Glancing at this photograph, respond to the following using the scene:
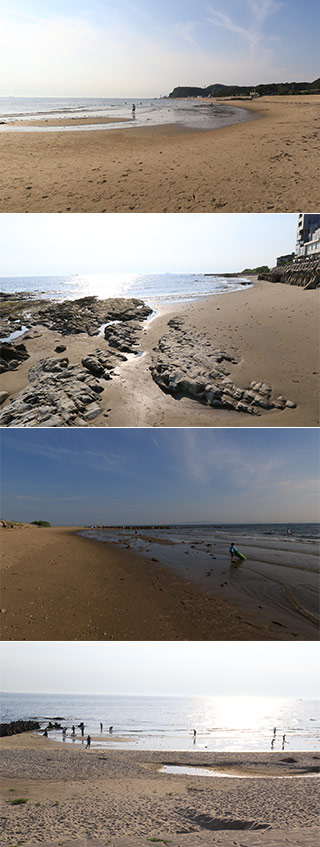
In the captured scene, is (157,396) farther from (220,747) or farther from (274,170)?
(220,747)

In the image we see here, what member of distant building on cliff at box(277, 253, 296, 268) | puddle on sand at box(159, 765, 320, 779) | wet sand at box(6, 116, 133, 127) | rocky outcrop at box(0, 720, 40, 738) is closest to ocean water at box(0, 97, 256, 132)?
wet sand at box(6, 116, 133, 127)

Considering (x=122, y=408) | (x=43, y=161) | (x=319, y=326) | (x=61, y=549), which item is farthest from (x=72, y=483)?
(x=43, y=161)

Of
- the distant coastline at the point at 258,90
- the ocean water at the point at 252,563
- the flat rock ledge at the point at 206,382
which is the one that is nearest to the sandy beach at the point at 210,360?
the flat rock ledge at the point at 206,382

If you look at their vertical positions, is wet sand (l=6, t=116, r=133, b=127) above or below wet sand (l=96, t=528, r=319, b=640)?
above

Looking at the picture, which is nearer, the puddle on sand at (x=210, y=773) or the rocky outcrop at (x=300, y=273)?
the rocky outcrop at (x=300, y=273)

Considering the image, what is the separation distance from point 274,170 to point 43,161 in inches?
140

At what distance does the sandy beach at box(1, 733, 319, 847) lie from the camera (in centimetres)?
556

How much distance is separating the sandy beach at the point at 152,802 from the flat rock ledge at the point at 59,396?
16.0 ft

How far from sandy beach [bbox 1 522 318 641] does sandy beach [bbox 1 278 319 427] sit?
1880 mm

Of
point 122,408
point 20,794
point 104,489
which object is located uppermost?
point 122,408

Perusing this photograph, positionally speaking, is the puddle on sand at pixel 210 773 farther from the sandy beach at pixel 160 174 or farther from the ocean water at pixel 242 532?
the sandy beach at pixel 160 174

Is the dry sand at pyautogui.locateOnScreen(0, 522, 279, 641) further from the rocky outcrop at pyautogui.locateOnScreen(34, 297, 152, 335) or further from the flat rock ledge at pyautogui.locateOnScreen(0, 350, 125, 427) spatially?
the rocky outcrop at pyautogui.locateOnScreen(34, 297, 152, 335)

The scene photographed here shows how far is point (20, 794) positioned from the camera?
7082 mm

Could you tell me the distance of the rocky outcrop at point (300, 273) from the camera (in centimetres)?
582
